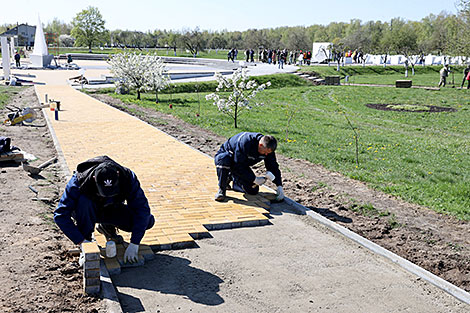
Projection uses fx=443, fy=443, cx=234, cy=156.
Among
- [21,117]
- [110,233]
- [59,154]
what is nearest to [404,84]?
[21,117]

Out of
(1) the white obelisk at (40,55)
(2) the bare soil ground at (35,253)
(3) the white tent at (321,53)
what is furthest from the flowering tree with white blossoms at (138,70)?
(3) the white tent at (321,53)

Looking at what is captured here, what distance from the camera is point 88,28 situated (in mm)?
84062

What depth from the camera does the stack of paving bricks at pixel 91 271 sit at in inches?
167

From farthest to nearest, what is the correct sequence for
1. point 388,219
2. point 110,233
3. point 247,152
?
point 247,152, point 388,219, point 110,233

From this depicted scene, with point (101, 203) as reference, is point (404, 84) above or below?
above

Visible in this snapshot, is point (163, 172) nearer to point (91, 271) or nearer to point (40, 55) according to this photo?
point (91, 271)

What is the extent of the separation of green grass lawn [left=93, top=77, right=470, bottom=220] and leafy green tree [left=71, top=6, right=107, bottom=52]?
65.9m

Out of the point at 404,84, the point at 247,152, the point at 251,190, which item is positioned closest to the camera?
the point at 247,152

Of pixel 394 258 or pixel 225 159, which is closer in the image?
pixel 394 258

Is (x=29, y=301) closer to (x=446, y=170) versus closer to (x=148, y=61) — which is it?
(x=446, y=170)

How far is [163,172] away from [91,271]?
175 inches

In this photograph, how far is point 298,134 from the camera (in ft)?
44.5

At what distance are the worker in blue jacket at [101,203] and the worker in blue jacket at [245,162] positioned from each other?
2168 millimetres

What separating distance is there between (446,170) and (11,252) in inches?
328
